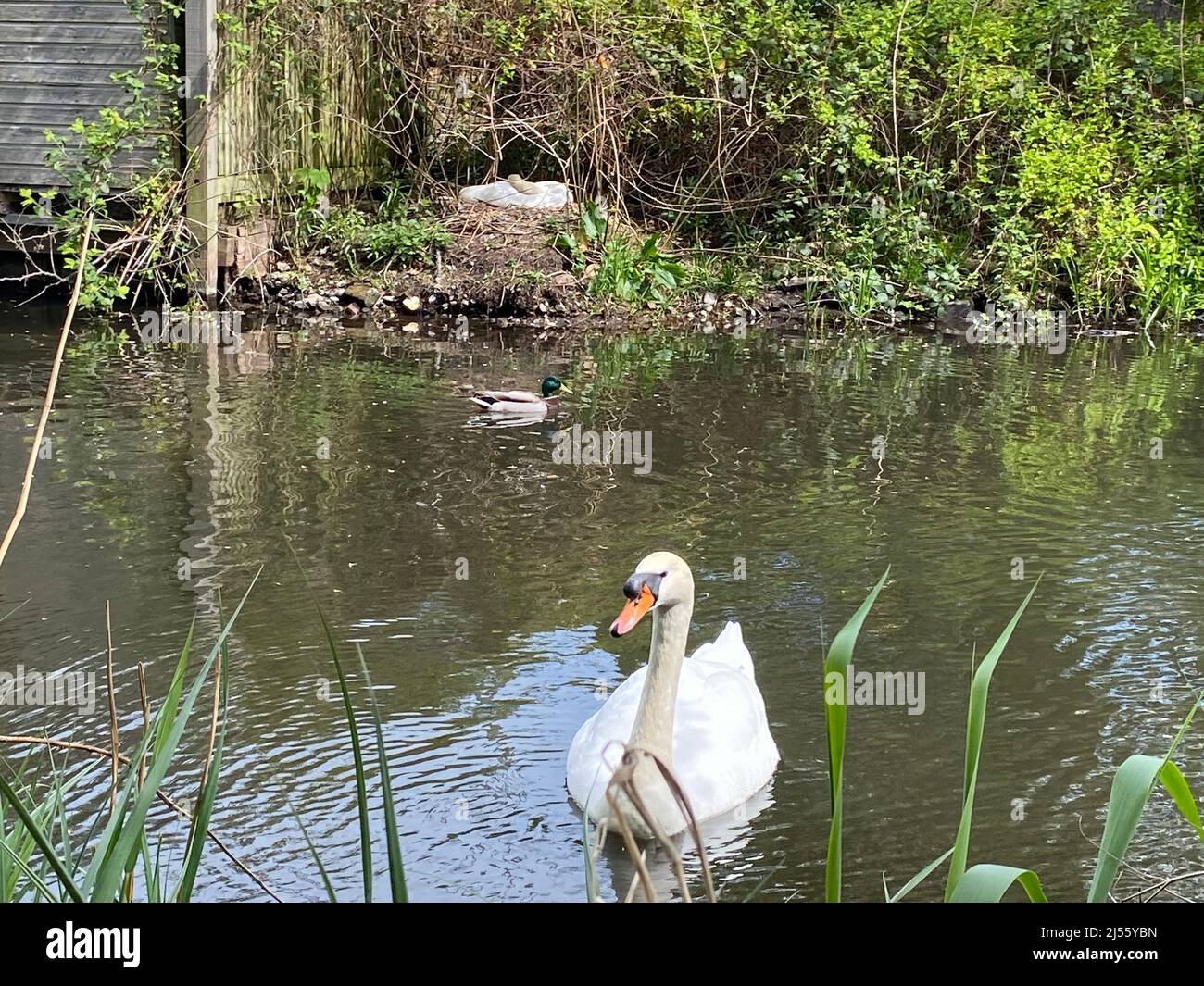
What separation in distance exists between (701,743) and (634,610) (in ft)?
1.93

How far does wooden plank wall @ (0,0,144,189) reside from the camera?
1355 cm

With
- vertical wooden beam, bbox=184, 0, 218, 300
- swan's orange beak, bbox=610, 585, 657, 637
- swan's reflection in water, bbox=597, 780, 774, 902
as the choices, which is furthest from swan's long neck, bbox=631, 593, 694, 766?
vertical wooden beam, bbox=184, 0, 218, 300

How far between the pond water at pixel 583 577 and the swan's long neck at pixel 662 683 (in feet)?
1.32

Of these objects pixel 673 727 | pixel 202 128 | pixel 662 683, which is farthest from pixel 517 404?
pixel 202 128

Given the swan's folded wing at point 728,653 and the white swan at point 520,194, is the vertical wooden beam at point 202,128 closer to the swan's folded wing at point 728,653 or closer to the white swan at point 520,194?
the white swan at point 520,194

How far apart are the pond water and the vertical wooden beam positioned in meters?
2.11

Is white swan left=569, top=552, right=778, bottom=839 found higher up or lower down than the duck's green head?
lower down

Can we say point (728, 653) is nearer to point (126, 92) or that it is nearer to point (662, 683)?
point (662, 683)

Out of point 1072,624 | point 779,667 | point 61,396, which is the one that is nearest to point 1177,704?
point 1072,624

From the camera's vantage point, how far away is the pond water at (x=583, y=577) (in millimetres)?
4504

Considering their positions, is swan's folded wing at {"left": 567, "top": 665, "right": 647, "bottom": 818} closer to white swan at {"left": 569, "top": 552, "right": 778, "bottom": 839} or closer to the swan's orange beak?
white swan at {"left": 569, "top": 552, "right": 778, "bottom": 839}

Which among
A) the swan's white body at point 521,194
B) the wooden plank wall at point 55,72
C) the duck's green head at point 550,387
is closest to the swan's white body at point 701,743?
the duck's green head at point 550,387

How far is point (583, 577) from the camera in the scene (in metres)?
6.66

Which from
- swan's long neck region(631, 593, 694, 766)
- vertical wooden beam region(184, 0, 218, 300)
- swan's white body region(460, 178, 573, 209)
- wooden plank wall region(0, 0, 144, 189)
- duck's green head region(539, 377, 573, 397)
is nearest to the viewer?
swan's long neck region(631, 593, 694, 766)
